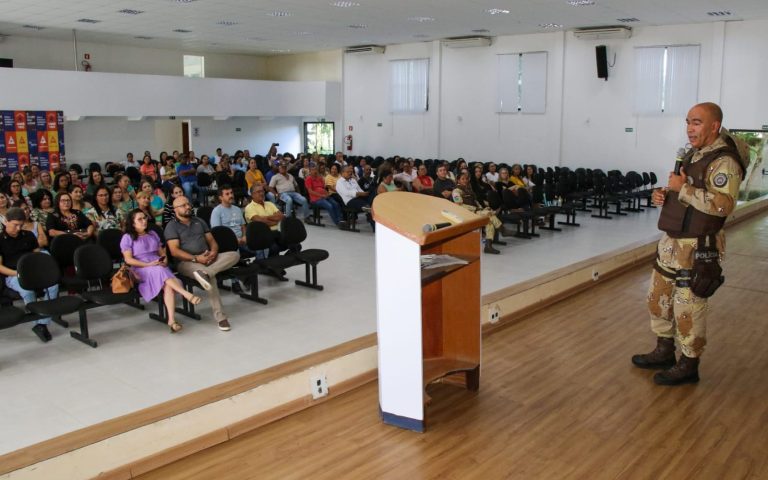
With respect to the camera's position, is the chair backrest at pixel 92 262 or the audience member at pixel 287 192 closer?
the chair backrest at pixel 92 262

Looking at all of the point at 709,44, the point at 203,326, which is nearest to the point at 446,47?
the point at 709,44

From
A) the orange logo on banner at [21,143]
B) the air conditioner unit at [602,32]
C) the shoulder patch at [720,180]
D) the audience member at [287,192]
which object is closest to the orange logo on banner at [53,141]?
the orange logo on banner at [21,143]

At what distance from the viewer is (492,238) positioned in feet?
30.0

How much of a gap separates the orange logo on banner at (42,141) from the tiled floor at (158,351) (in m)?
10.3

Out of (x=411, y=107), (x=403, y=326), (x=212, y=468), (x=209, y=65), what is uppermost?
(x=209, y=65)

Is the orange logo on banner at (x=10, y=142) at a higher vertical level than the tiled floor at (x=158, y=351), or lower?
higher

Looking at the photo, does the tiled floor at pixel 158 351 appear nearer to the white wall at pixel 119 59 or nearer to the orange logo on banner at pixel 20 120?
the orange logo on banner at pixel 20 120

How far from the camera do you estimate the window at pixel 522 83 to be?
55.2ft

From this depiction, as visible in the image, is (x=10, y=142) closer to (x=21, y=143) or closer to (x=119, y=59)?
(x=21, y=143)

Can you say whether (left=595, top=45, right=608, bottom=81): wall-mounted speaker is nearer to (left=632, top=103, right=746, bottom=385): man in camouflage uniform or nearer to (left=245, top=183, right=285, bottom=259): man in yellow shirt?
(left=245, top=183, right=285, bottom=259): man in yellow shirt

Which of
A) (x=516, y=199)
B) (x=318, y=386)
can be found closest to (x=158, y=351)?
(x=318, y=386)

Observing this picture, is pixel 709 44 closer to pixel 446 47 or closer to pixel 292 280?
pixel 446 47

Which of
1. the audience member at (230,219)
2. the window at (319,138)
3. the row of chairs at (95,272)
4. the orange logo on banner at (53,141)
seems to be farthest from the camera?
the window at (319,138)

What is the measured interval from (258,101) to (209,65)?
2.86 meters
